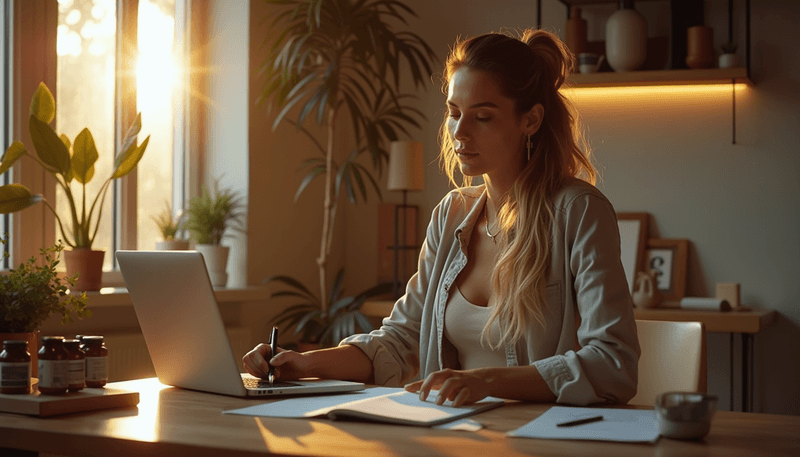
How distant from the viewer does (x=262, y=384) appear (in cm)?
152

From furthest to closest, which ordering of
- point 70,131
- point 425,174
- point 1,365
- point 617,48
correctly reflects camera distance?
1. point 425,174
2. point 617,48
3. point 70,131
4. point 1,365

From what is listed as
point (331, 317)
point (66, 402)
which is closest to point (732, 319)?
point (331, 317)

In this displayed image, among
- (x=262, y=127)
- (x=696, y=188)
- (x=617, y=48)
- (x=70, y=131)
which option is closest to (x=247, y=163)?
(x=262, y=127)

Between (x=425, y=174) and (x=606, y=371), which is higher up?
(x=425, y=174)

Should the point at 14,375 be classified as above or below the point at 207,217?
below

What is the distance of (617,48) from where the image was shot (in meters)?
3.66

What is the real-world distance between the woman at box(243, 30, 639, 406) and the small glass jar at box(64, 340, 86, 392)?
13.4 inches

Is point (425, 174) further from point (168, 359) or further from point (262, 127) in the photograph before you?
point (168, 359)

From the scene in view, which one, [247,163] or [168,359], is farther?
[247,163]

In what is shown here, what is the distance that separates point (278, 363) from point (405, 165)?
217 centimetres

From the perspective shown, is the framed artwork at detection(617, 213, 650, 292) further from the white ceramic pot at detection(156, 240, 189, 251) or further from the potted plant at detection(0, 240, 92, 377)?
the potted plant at detection(0, 240, 92, 377)

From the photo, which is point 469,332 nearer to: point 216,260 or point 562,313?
point 562,313

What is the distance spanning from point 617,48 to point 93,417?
9.70ft

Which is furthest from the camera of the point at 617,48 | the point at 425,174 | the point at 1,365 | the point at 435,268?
the point at 425,174
